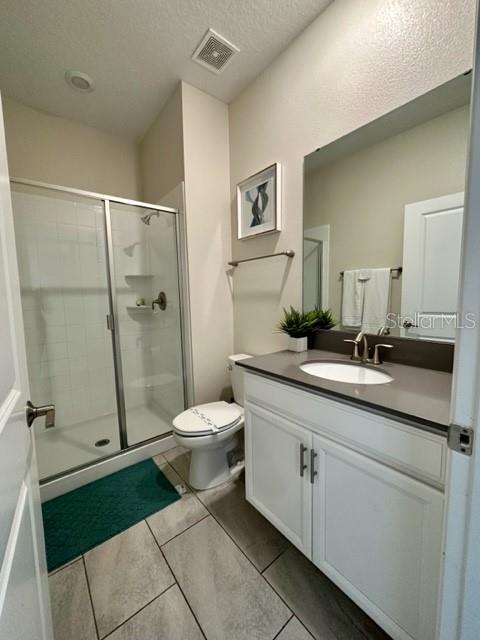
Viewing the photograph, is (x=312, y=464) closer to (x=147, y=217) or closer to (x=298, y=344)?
(x=298, y=344)

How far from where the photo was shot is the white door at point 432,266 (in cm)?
101

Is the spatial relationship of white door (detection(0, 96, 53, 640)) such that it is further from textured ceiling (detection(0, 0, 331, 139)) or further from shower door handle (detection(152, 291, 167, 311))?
shower door handle (detection(152, 291, 167, 311))

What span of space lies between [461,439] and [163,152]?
250 centimetres

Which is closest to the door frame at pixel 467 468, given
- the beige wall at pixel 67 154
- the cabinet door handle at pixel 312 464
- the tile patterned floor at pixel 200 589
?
the cabinet door handle at pixel 312 464

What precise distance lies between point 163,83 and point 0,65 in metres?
0.99

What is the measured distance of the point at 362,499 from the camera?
830mm

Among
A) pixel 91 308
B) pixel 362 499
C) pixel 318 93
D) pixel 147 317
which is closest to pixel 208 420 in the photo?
pixel 362 499

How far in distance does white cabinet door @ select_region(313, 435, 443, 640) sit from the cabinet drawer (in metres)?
0.04

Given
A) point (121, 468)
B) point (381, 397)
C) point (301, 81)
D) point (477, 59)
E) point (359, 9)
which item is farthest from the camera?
point (121, 468)

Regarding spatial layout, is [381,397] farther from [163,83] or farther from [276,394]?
[163,83]

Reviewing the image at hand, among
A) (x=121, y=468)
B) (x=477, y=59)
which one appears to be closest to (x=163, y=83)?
(x=477, y=59)

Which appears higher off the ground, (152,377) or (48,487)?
(152,377)

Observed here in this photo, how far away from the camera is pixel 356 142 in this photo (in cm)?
127

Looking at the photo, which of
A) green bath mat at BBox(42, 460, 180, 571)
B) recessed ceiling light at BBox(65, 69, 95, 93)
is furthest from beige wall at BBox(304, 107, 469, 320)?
recessed ceiling light at BBox(65, 69, 95, 93)
